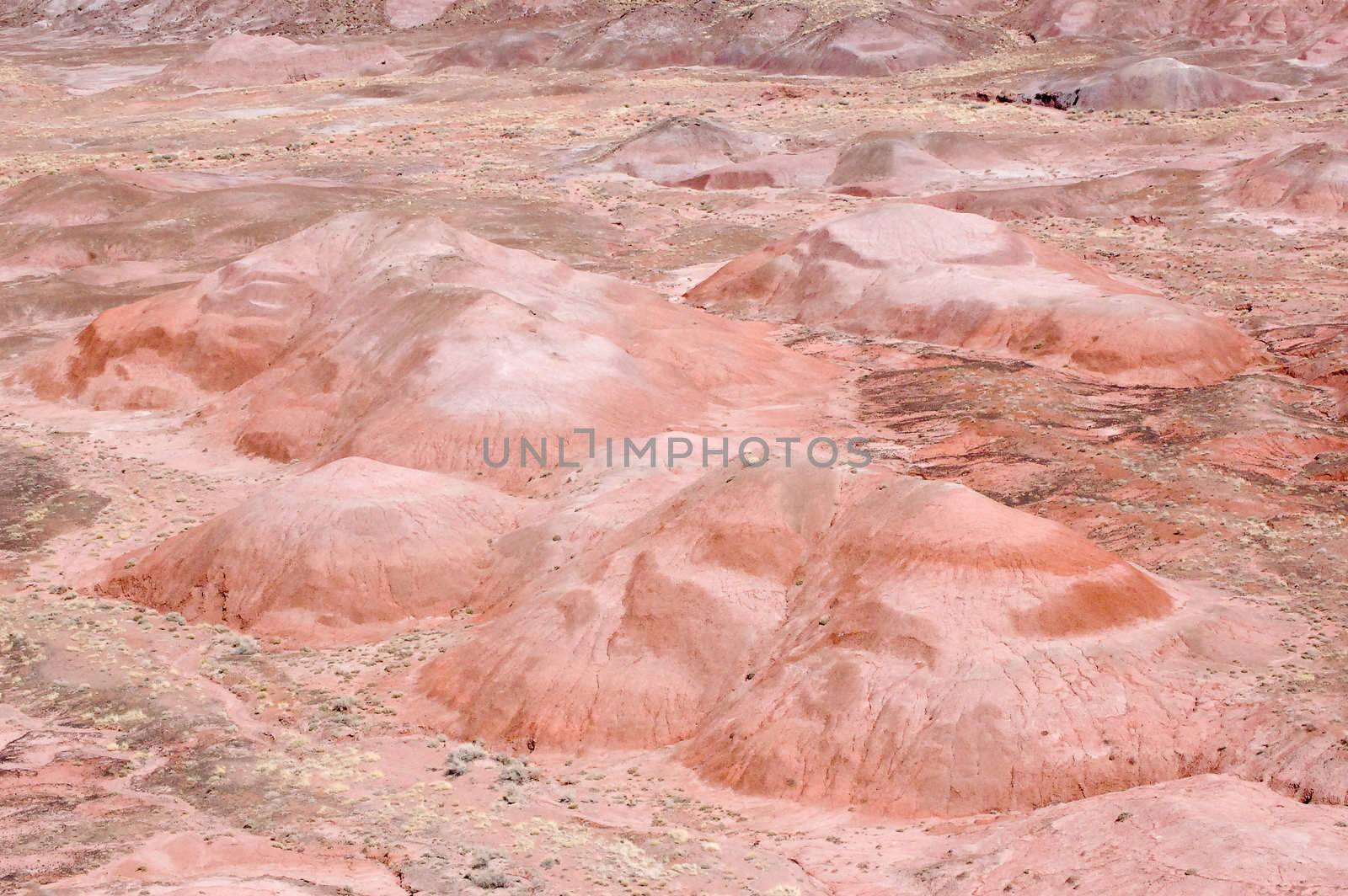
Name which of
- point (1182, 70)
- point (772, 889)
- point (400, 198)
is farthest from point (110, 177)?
point (1182, 70)

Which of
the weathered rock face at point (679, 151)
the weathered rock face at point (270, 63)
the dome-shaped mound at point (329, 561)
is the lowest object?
the dome-shaped mound at point (329, 561)

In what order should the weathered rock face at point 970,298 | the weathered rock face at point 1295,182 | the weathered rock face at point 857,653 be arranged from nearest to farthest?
the weathered rock face at point 857,653, the weathered rock face at point 970,298, the weathered rock face at point 1295,182

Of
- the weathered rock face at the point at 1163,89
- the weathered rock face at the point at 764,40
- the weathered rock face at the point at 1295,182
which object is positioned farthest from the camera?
A: the weathered rock face at the point at 764,40

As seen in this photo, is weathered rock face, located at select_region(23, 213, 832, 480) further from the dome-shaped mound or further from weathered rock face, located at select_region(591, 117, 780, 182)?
weathered rock face, located at select_region(591, 117, 780, 182)

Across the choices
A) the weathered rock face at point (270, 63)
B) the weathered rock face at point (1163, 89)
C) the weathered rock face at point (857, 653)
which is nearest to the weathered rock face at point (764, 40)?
the weathered rock face at point (270, 63)

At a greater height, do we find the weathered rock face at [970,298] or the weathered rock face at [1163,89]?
the weathered rock face at [1163,89]

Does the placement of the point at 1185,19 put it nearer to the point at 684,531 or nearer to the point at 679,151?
the point at 679,151

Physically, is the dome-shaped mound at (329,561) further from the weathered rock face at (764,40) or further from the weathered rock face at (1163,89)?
the weathered rock face at (764,40)

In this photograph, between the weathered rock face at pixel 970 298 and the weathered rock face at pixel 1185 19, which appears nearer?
the weathered rock face at pixel 970 298
